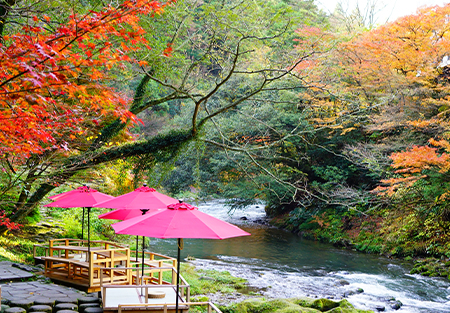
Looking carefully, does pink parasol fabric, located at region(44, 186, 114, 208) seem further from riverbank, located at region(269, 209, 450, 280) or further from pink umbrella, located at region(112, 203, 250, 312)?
riverbank, located at region(269, 209, 450, 280)

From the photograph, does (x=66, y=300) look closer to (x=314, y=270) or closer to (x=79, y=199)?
(x=79, y=199)

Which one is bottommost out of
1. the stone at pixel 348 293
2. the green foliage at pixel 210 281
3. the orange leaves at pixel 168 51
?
the stone at pixel 348 293

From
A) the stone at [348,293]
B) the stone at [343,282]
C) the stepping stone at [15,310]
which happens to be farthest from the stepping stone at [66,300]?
the stone at [343,282]

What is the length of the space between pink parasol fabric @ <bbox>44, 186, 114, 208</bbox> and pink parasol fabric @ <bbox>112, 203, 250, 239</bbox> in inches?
117

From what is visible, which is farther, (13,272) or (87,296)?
(13,272)

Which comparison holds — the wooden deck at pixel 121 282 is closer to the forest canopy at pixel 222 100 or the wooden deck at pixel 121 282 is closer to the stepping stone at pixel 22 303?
the stepping stone at pixel 22 303

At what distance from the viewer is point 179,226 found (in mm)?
4223

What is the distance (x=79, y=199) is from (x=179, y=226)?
405 cm

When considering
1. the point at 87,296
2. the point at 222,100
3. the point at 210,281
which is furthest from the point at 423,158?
the point at 87,296

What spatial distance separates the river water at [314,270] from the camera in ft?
32.7

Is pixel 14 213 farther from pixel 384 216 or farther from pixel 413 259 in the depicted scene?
pixel 384 216

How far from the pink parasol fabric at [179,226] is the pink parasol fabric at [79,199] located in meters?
2.98

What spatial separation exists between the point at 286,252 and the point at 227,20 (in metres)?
11.0

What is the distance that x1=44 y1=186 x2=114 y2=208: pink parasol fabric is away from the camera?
722 centimetres
